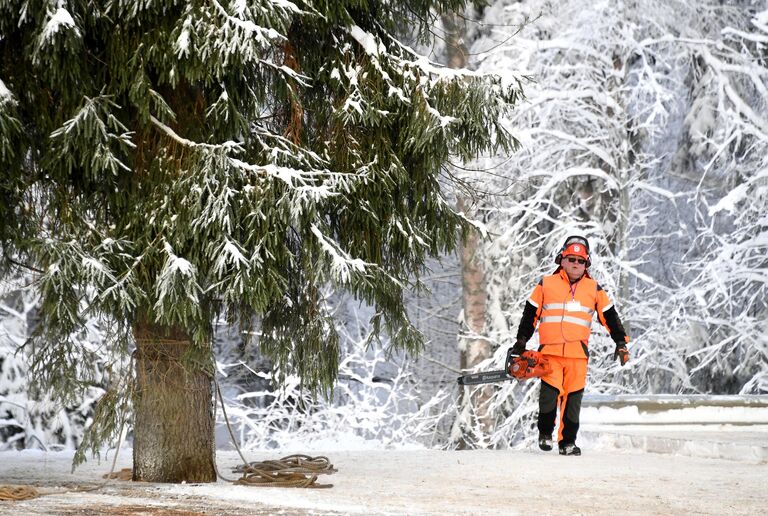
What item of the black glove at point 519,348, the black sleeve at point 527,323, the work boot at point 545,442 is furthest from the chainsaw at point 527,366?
the work boot at point 545,442

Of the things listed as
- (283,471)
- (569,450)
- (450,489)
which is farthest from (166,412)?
(569,450)

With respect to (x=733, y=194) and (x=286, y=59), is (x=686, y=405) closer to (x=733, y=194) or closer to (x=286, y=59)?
(x=733, y=194)

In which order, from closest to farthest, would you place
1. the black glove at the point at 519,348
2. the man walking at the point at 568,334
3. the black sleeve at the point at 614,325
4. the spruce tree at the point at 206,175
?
the spruce tree at the point at 206,175 < the man walking at the point at 568,334 < the black sleeve at the point at 614,325 < the black glove at the point at 519,348

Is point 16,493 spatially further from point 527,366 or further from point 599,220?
point 599,220

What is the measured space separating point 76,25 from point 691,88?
1422 cm

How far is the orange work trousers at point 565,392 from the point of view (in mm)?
10547

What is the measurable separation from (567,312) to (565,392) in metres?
0.68

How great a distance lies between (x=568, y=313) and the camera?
10570 mm

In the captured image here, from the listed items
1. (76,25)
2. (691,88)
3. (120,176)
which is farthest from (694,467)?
(691,88)

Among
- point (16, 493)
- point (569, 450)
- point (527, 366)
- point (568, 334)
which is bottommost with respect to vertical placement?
point (16, 493)

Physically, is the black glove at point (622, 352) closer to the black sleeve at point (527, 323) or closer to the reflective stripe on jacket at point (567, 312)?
the reflective stripe on jacket at point (567, 312)

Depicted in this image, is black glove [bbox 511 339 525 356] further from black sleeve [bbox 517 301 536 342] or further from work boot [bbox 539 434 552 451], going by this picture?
work boot [bbox 539 434 552 451]

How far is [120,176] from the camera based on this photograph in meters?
7.93

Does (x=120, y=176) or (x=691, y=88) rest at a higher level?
(x=691, y=88)
